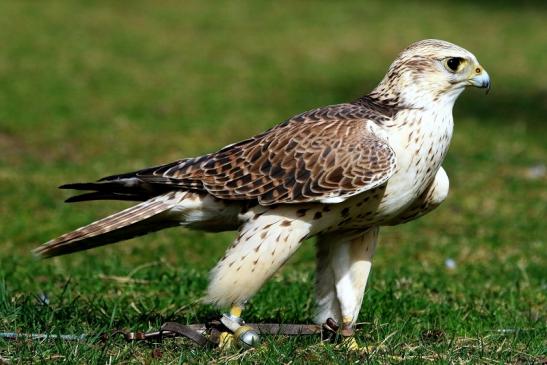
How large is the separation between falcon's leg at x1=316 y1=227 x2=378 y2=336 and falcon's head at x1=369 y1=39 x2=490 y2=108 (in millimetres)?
689

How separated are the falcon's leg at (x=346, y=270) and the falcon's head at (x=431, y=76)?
2.26ft

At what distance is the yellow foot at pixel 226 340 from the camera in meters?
4.69


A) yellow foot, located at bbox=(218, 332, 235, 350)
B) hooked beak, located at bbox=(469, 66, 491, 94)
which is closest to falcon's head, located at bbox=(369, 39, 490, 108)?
hooked beak, located at bbox=(469, 66, 491, 94)

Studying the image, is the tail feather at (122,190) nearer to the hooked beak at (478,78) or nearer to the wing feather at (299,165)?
the wing feather at (299,165)

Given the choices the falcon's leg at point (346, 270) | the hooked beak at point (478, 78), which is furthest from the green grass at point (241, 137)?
the hooked beak at point (478, 78)

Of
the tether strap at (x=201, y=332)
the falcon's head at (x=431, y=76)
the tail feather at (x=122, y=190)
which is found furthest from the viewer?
the tail feather at (x=122, y=190)

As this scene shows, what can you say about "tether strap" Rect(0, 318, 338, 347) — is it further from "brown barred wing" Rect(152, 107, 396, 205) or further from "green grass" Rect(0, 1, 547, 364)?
"brown barred wing" Rect(152, 107, 396, 205)

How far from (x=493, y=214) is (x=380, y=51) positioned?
9699 millimetres

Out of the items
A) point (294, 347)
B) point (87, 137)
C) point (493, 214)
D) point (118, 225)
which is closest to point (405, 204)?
point (294, 347)

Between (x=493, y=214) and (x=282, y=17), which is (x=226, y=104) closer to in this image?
(x=493, y=214)

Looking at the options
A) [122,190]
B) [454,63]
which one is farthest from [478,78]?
[122,190]

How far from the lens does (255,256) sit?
4660 millimetres

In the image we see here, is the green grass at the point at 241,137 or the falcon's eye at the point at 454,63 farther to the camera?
the green grass at the point at 241,137

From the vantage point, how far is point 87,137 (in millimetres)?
12359
